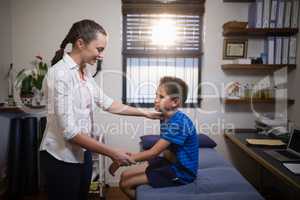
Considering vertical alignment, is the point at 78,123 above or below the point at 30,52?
below

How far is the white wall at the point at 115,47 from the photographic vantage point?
107 inches

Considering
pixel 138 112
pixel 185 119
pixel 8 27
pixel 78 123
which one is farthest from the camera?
pixel 8 27

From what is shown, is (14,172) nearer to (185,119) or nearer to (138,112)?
(138,112)

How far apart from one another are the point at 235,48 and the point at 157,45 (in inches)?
33.1

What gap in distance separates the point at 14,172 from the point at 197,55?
7.11ft

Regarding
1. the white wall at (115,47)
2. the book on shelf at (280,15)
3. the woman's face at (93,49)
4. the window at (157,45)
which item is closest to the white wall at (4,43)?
the white wall at (115,47)

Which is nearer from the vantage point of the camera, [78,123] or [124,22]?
[78,123]

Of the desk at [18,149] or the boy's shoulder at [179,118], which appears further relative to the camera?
the desk at [18,149]

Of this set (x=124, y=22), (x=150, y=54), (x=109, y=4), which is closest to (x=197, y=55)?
(x=150, y=54)

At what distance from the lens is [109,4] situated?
2727 millimetres

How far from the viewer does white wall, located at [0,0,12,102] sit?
8.37ft

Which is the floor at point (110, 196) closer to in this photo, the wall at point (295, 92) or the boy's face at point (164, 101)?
the boy's face at point (164, 101)

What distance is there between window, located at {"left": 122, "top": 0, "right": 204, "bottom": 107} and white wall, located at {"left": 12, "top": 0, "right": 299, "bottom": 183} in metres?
0.09

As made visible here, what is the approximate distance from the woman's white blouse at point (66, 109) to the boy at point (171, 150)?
385 millimetres
